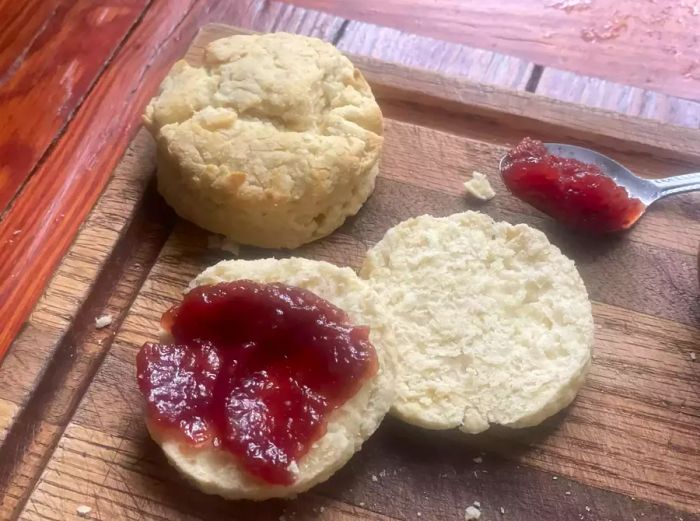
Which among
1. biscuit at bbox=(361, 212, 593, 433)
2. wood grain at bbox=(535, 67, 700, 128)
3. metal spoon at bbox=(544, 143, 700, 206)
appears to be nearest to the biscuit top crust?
biscuit at bbox=(361, 212, 593, 433)

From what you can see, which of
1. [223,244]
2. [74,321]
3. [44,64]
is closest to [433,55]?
[223,244]

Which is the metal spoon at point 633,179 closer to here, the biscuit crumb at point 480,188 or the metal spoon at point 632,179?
the metal spoon at point 632,179

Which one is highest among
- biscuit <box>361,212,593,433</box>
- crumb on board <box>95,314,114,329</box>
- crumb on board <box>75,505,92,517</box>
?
biscuit <box>361,212,593,433</box>

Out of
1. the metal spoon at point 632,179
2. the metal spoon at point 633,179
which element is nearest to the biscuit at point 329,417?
the metal spoon at point 632,179

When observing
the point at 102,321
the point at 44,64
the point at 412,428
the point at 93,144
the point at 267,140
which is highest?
the point at 267,140

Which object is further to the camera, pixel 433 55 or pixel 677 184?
pixel 433 55

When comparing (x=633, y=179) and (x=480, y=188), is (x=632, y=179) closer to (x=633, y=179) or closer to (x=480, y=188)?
(x=633, y=179)

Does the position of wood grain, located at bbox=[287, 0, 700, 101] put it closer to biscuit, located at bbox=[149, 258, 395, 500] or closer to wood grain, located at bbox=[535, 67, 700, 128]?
wood grain, located at bbox=[535, 67, 700, 128]
